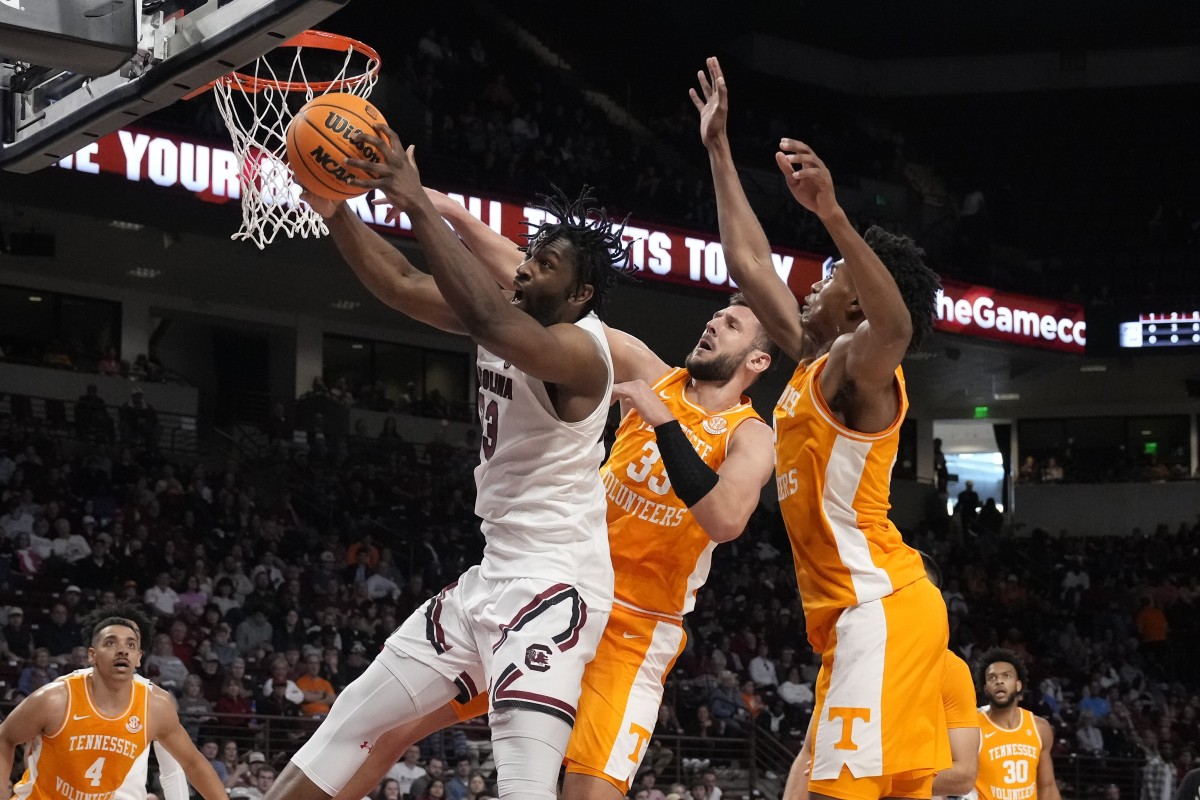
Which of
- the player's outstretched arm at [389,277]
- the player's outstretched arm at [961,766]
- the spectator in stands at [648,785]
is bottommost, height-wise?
the spectator in stands at [648,785]

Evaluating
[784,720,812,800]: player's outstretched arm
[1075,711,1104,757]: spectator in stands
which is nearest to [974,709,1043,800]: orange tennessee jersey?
[784,720,812,800]: player's outstretched arm

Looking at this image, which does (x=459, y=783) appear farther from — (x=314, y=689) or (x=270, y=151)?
(x=270, y=151)

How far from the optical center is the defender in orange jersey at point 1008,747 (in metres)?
8.72

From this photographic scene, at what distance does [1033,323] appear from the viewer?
2278 cm

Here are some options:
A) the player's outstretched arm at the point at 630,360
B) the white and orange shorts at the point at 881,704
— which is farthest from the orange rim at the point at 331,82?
the white and orange shorts at the point at 881,704

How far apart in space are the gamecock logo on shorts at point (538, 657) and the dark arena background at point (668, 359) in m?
7.41

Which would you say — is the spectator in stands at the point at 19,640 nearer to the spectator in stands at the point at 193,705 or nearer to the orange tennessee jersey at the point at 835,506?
the spectator in stands at the point at 193,705

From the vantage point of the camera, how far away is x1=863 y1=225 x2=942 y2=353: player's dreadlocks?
4934 millimetres

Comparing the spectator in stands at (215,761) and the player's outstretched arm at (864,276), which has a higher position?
the player's outstretched arm at (864,276)

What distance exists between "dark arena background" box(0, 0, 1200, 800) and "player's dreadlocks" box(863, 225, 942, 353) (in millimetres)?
6890

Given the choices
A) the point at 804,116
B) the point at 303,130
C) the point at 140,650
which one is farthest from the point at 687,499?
the point at 804,116

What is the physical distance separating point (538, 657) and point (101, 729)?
3972 millimetres

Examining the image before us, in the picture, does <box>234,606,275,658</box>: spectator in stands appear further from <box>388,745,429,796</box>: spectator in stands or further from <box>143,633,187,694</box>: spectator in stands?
<box>388,745,429,796</box>: spectator in stands

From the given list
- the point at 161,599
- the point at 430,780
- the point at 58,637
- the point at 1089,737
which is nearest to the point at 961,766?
the point at 430,780
